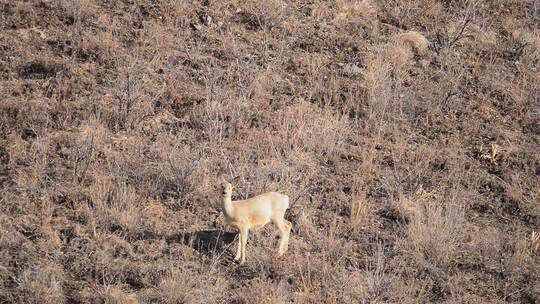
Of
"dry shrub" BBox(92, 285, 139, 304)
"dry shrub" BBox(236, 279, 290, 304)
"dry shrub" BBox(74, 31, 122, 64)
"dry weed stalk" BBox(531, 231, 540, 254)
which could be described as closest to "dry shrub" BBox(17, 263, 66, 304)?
"dry shrub" BBox(92, 285, 139, 304)

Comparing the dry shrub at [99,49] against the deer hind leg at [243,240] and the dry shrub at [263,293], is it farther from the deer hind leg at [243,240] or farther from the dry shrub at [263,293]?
the dry shrub at [263,293]

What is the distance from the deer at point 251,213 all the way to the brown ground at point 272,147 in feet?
0.90

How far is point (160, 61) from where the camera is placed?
11.1 m

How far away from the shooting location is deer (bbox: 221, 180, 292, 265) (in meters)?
7.50

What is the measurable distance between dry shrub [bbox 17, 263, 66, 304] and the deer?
5.84 ft

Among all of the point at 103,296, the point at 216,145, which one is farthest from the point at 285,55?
the point at 103,296

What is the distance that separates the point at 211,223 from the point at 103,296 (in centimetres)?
168

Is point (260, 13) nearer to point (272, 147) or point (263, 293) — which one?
point (272, 147)

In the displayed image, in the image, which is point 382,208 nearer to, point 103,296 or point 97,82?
point 103,296

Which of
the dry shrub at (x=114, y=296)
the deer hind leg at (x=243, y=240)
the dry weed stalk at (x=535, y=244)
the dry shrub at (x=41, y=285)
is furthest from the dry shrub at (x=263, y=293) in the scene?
the dry weed stalk at (x=535, y=244)

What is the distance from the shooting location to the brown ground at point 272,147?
25.5 ft

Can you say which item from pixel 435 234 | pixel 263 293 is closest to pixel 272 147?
pixel 435 234

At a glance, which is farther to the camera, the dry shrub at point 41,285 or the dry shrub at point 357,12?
the dry shrub at point 357,12

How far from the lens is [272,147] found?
9578 millimetres
